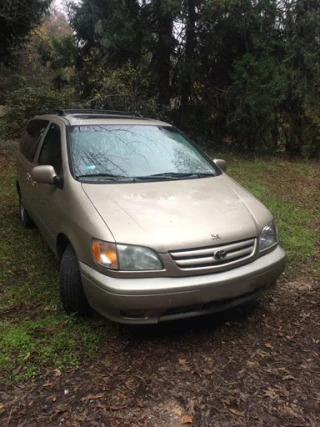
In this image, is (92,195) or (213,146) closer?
(92,195)

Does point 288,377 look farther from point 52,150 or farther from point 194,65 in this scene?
point 194,65

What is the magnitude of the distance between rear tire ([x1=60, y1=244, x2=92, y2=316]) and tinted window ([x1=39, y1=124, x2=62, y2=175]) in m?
0.96

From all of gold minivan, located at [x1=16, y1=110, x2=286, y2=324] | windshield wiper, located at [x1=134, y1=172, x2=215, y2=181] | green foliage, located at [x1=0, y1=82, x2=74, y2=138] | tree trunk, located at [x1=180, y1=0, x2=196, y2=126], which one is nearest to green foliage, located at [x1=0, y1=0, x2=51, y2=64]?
green foliage, located at [x1=0, y1=82, x2=74, y2=138]

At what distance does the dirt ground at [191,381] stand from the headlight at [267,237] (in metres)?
0.69

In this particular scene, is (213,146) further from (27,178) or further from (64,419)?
(64,419)

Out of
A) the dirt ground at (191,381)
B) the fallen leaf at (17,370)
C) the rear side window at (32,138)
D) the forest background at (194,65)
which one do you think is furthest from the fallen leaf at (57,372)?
the forest background at (194,65)

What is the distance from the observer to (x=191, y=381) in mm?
2611

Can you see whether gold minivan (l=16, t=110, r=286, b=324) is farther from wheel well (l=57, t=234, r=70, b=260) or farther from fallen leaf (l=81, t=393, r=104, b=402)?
fallen leaf (l=81, t=393, r=104, b=402)

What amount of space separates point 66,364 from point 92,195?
132 cm

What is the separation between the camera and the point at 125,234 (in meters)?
2.73

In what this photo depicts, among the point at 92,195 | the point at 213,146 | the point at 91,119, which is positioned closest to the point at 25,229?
the point at 91,119

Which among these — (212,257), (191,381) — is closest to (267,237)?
(212,257)

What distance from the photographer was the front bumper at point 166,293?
2.63 m

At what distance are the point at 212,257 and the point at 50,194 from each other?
6.04 feet
